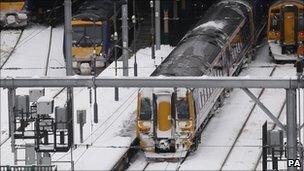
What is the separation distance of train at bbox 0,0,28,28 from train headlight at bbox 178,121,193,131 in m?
18.7

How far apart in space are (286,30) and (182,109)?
11.7 metres

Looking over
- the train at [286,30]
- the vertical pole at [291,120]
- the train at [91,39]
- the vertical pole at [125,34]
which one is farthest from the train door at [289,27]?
the vertical pole at [291,120]

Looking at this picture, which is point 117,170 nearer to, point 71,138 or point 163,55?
point 71,138

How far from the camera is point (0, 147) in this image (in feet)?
111

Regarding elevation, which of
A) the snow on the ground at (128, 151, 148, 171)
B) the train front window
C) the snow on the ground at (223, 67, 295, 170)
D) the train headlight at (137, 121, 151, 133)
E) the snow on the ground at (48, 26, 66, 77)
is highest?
the train front window

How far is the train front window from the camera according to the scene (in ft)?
144

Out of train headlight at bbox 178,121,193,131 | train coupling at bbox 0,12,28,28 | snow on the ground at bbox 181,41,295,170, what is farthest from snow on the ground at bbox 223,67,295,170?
train coupling at bbox 0,12,28,28

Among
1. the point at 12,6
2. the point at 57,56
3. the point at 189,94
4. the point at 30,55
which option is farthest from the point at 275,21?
the point at 12,6

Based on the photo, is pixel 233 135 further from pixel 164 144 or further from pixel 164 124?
pixel 164 124

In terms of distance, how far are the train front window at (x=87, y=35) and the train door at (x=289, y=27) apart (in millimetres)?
6888

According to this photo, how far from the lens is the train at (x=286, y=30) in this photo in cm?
4244

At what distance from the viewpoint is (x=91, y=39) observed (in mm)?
44000

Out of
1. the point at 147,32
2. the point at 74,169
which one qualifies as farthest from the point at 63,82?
the point at 147,32

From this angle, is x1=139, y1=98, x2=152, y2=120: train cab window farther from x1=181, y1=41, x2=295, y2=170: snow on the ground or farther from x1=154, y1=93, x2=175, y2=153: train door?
x1=181, y1=41, x2=295, y2=170: snow on the ground
